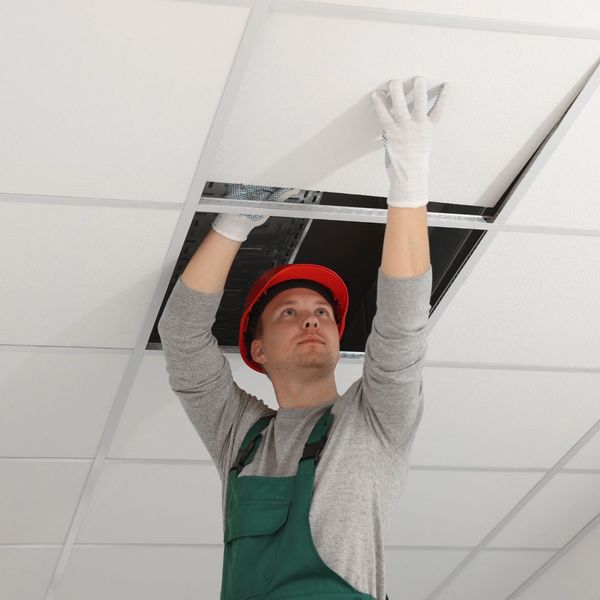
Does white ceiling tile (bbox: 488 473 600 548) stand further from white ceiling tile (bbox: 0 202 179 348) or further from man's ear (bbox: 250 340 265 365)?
white ceiling tile (bbox: 0 202 179 348)

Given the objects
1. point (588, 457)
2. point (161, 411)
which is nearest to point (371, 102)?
point (161, 411)

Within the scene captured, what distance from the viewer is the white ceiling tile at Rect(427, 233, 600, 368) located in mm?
2443

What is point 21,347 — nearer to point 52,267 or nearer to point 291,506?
point 52,267

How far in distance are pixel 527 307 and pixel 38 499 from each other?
1.70 meters

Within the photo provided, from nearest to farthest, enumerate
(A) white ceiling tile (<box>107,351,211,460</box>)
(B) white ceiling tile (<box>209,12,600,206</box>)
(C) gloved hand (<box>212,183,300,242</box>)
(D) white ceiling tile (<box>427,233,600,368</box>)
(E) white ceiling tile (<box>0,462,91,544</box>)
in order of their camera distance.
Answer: (B) white ceiling tile (<box>209,12,600,206</box>)
(C) gloved hand (<box>212,183,300,242</box>)
(D) white ceiling tile (<box>427,233,600,368</box>)
(A) white ceiling tile (<box>107,351,211,460</box>)
(E) white ceiling tile (<box>0,462,91,544</box>)

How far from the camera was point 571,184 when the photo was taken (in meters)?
2.25

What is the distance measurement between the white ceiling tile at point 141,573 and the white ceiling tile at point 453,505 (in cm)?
70

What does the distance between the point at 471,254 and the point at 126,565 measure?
1.93 metres

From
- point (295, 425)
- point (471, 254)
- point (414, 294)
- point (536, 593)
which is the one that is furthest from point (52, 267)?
point (536, 593)

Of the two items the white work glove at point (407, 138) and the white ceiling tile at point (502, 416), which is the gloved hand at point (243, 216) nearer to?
the white work glove at point (407, 138)

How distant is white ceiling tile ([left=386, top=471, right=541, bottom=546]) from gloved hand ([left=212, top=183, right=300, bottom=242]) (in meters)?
1.40

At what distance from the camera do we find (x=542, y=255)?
2.45m

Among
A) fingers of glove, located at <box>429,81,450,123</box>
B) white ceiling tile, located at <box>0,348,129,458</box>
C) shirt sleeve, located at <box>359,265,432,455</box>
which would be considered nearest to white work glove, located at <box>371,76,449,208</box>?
fingers of glove, located at <box>429,81,450,123</box>

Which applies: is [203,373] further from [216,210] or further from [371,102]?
[371,102]
